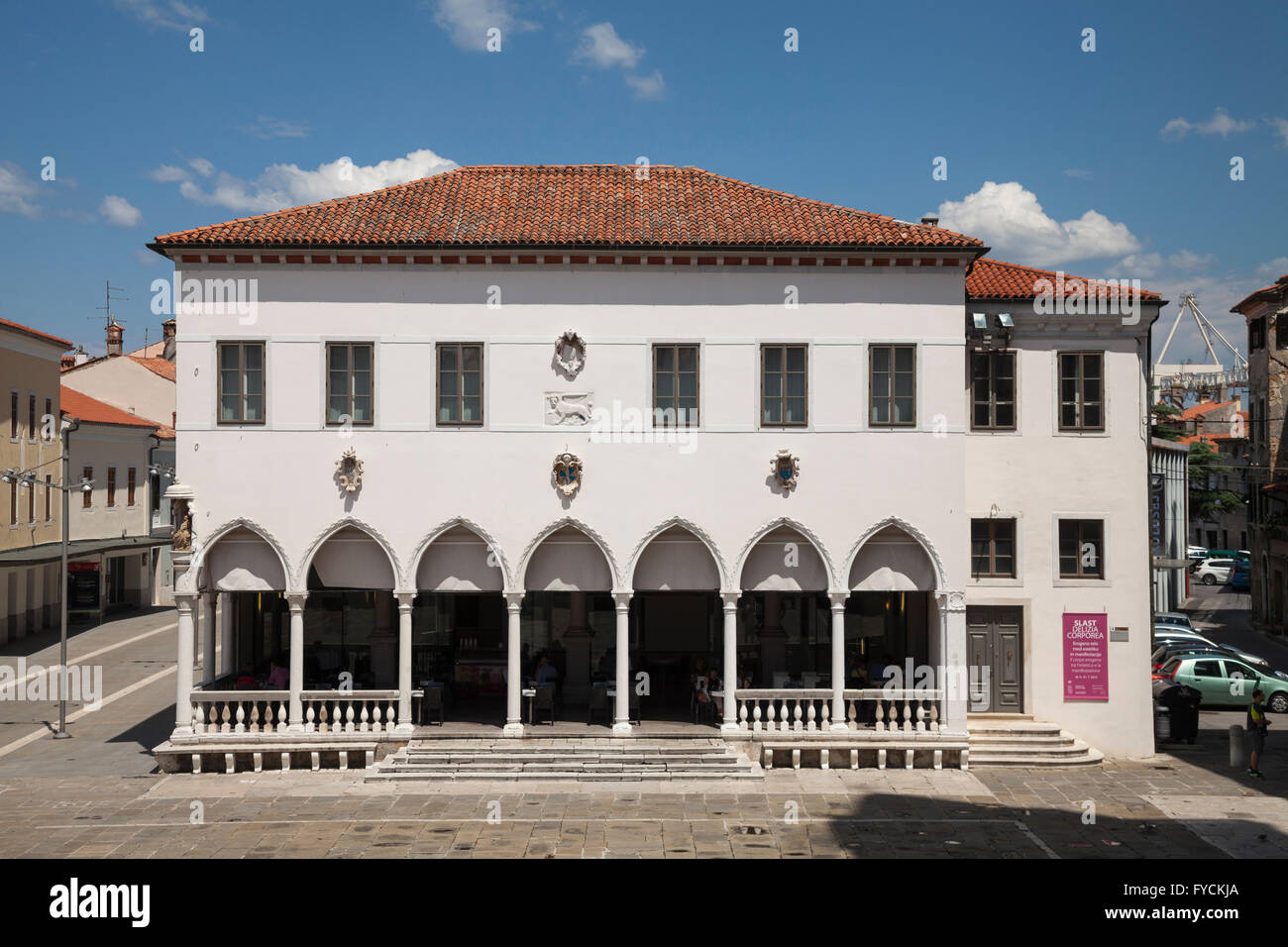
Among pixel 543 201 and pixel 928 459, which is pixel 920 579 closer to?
pixel 928 459

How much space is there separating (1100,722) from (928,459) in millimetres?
6984

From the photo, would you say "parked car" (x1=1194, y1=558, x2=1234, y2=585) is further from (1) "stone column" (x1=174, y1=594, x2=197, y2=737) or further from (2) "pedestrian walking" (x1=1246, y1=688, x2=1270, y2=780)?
(1) "stone column" (x1=174, y1=594, x2=197, y2=737)

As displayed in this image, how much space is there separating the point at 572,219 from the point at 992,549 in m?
11.4

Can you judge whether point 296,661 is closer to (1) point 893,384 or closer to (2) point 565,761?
(2) point 565,761

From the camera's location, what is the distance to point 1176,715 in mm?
25141

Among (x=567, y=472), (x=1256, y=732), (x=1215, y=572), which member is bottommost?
(x=1256, y=732)

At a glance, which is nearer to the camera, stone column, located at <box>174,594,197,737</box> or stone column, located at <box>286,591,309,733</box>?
stone column, located at <box>174,594,197,737</box>

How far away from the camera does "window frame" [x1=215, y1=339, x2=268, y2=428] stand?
73.8 ft

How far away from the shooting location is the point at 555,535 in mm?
22906

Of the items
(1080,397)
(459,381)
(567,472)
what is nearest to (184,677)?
(459,381)

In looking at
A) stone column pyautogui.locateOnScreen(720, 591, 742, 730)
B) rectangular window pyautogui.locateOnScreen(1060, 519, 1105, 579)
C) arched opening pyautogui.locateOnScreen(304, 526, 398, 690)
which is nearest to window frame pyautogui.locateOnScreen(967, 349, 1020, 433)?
rectangular window pyautogui.locateOnScreen(1060, 519, 1105, 579)

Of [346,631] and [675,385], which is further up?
[675,385]

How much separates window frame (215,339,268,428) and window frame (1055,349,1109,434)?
16546 millimetres

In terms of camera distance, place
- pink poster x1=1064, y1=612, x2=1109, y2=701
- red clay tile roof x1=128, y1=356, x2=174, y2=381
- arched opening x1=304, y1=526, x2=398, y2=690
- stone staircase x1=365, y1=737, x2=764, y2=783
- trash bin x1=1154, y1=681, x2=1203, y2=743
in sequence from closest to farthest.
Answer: stone staircase x1=365, y1=737, x2=764, y2=783 < arched opening x1=304, y1=526, x2=398, y2=690 < pink poster x1=1064, y1=612, x2=1109, y2=701 < trash bin x1=1154, y1=681, x2=1203, y2=743 < red clay tile roof x1=128, y1=356, x2=174, y2=381
